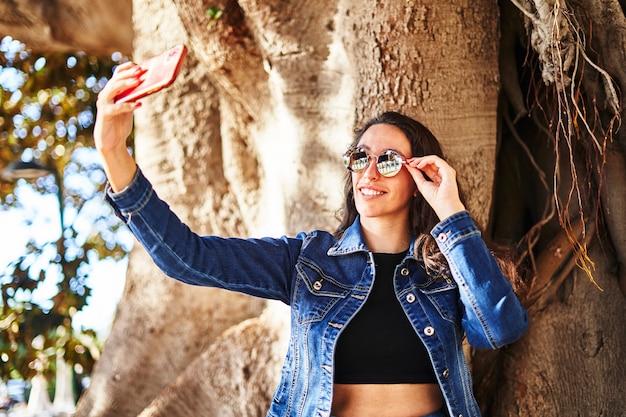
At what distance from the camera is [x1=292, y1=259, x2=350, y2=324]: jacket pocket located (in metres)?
2.38

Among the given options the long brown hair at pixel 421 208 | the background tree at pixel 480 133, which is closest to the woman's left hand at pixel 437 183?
the long brown hair at pixel 421 208

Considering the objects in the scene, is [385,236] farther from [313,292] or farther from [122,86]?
[122,86]

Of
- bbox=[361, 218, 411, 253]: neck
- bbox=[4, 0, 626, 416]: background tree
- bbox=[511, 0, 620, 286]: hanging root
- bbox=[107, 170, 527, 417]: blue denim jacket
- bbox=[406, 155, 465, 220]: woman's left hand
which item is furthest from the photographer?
bbox=[4, 0, 626, 416]: background tree

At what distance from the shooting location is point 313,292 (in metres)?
2.41

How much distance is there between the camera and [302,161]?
3410 mm

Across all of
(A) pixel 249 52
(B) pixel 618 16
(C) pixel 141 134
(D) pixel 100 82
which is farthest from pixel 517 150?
(D) pixel 100 82

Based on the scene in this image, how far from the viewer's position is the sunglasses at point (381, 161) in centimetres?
243

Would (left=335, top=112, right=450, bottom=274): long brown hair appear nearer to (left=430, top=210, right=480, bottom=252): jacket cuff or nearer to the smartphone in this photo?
(left=430, top=210, right=480, bottom=252): jacket cuff

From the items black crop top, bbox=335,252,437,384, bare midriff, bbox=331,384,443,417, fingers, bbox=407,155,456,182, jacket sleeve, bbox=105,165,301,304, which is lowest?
bare midriff, bbox=331,384,443,417

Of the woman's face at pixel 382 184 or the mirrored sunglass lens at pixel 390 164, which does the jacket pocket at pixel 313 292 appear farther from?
the mirrored sunglass lens at pixel 390 164

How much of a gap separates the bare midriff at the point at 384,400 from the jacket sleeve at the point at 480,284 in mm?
223

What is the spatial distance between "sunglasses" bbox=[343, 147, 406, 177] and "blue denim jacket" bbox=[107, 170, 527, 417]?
0.19 m

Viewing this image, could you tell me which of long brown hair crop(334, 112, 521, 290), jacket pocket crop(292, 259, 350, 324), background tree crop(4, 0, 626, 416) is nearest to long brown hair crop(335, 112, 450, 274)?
long brown hair crop(334, 112, 521, 290)

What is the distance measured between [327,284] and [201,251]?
1.24 feet
